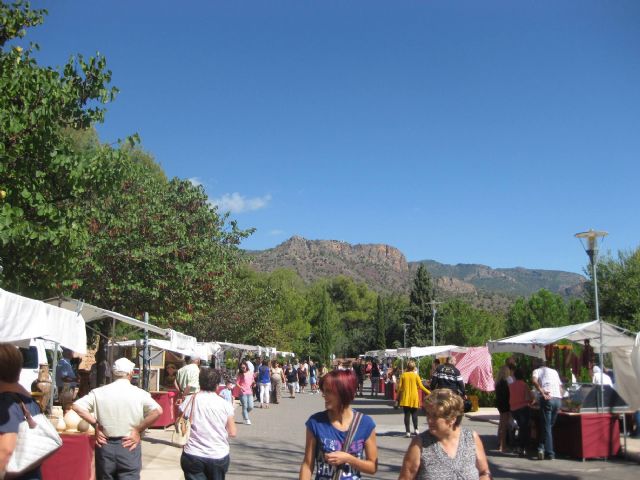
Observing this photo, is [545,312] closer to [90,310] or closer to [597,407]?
[597,407]

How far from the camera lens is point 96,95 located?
11852 mm

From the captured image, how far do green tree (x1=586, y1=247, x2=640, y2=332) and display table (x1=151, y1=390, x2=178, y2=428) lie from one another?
107 ft

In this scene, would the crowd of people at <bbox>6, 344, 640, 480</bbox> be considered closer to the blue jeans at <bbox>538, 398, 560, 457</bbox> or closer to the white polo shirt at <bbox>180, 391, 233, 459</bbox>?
the white polo shirt at <bbox>180, 391, 233, 459</bbox>

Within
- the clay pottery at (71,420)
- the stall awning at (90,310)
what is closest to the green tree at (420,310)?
the stall awning at (90,310)

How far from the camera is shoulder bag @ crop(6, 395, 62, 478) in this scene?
3.87 meters

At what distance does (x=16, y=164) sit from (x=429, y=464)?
9202mm

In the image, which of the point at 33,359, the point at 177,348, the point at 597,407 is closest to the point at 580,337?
→ the point at 597,407

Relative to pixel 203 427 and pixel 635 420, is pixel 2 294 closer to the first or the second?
pixel 203 427

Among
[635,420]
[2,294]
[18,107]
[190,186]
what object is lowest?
[635,420]

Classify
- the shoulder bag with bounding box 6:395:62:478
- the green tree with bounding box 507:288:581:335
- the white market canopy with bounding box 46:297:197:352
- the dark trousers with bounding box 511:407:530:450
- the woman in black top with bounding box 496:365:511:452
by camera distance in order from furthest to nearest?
1. the green tree with bounding box 507:288:581:335
2. the white market canopy with bounding box 46:297:197:352
3. the woman in black top with bounding box 496:365:511:452
4. the dark trousers with bounding box 511:407:530:450
5. the shoulder bag with bounding box 6:395:62:478

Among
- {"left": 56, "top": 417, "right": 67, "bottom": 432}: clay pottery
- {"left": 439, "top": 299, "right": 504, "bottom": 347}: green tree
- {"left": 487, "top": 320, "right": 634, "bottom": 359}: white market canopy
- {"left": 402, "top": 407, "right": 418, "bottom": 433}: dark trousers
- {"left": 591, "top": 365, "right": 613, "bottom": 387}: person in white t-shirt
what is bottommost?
{"left": 402, "top": 407, "right": 418, "bottom": 433}: dark trousers

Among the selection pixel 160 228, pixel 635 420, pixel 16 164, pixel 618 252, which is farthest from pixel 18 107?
pixel 618 252

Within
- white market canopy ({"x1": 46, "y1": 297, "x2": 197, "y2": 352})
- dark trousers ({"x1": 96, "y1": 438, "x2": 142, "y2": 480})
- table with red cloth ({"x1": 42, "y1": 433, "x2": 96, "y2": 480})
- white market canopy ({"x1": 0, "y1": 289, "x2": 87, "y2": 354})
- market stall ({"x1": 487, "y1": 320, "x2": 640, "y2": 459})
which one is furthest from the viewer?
white market canopy ({"x1": 46, "y1": 297, "x2": 197, "y2": 352})

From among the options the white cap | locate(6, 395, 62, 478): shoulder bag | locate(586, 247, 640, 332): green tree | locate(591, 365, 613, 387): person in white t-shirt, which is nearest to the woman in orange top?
locate(591, 365, 613, 387): person in white t-shirt
